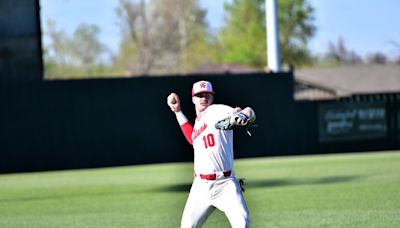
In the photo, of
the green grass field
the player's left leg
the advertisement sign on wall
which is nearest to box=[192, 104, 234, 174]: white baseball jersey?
the player's left leg

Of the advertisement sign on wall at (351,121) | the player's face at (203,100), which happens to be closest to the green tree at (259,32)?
the advertisement sign on wall at (351,121)

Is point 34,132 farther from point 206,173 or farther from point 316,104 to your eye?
A: point 206,173

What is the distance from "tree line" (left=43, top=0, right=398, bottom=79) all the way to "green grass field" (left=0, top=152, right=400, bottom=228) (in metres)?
45.4

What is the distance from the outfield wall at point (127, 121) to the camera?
23984mm

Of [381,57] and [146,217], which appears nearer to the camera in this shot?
[146,217]

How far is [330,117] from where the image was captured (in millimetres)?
27219

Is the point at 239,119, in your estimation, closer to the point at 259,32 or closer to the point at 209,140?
the point at 209,140

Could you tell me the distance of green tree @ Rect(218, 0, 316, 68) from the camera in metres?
69.4

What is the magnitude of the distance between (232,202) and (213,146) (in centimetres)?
53

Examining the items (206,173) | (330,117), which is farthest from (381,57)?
(206,173)

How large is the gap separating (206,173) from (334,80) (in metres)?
50.2

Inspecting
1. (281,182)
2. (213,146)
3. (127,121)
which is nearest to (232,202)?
(213,146)

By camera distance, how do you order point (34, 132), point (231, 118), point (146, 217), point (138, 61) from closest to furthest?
point (231, 118)
point (146, 217)
point (34, 132)
point (138, 61)

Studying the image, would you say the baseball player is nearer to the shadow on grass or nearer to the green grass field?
the green grass field
